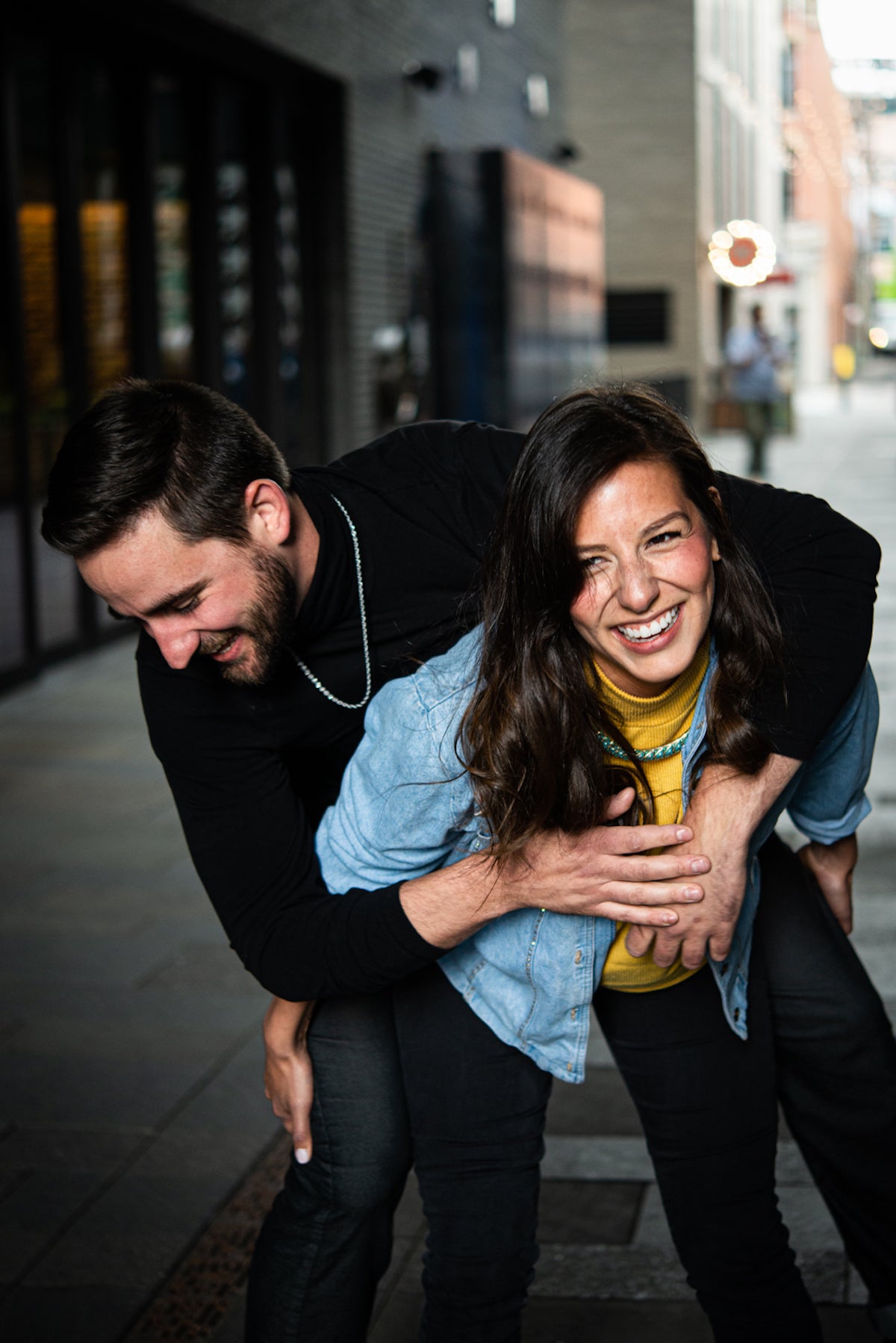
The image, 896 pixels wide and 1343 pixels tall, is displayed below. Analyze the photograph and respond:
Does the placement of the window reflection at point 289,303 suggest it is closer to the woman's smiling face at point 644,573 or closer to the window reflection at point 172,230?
the window reflection at point 172,230

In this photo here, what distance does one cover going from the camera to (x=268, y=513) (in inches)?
93.9

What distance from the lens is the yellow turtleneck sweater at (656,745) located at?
88.4 inches

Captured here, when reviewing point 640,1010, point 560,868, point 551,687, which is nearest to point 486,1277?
point 640,1010

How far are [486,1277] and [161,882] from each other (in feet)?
11.0

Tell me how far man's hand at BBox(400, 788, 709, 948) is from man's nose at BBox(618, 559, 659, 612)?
0.27 m

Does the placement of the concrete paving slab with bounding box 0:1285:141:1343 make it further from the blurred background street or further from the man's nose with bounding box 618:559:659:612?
the man's nose with bounding box 618:559:659:612

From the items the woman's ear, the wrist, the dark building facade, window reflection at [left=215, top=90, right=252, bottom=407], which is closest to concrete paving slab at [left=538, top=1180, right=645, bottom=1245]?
the wrist

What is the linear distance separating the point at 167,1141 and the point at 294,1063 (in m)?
1.39

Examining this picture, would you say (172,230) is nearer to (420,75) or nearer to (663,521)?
(420,75)

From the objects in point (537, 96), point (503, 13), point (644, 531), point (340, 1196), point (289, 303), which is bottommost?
point (340, 1196)

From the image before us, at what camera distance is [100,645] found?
382 inches

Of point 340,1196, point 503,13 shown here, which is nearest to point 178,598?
point 340,1196

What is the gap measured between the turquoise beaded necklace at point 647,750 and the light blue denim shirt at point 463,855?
1cm

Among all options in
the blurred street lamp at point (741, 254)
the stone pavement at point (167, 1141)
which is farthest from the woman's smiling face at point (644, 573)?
the blurred street lamp at point (741, 254)
